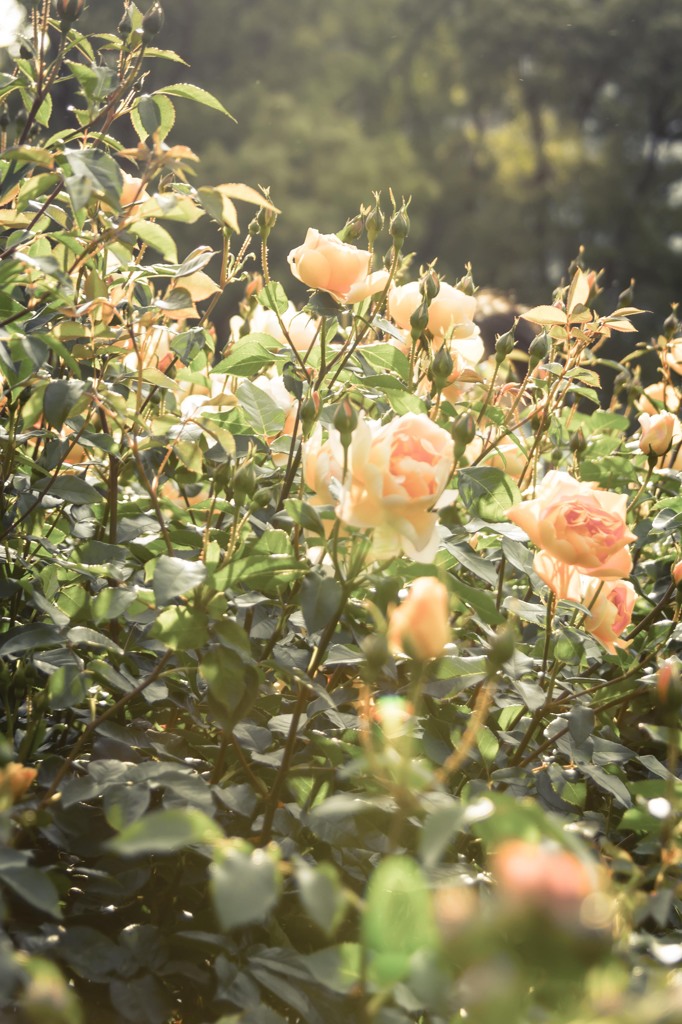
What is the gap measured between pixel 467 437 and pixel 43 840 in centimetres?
44

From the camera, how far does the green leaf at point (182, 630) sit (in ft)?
2.05

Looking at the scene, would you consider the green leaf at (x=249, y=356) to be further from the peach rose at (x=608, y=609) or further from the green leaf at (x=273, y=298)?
the peach rose at (x=608, y=609)

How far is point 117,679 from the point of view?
0.69m

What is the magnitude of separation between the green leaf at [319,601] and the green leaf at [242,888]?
0.85 ft

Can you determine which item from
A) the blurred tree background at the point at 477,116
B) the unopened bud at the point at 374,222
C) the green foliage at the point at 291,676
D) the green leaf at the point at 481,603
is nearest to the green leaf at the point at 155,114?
the green foliage at the point at 291,676

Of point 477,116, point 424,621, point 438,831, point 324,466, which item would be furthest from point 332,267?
point 477,116

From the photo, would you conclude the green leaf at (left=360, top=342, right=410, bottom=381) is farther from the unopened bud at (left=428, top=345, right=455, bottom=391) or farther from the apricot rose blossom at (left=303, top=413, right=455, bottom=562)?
the apricot rose blossom at (left=303, top=413, right=455, bottom=562)

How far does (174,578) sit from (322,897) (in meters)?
0.28

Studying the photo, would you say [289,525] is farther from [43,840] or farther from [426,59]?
[426,59]

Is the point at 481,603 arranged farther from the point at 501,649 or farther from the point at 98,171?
the point at 98,171

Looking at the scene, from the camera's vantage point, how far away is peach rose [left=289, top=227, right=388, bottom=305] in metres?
0.81

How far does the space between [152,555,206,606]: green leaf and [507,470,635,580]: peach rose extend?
0.83 ft

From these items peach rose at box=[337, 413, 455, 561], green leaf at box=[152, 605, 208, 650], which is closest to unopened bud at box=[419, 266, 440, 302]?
peach rose at box=[337, 413, 455, 561]

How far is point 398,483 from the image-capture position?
619 millimetres
